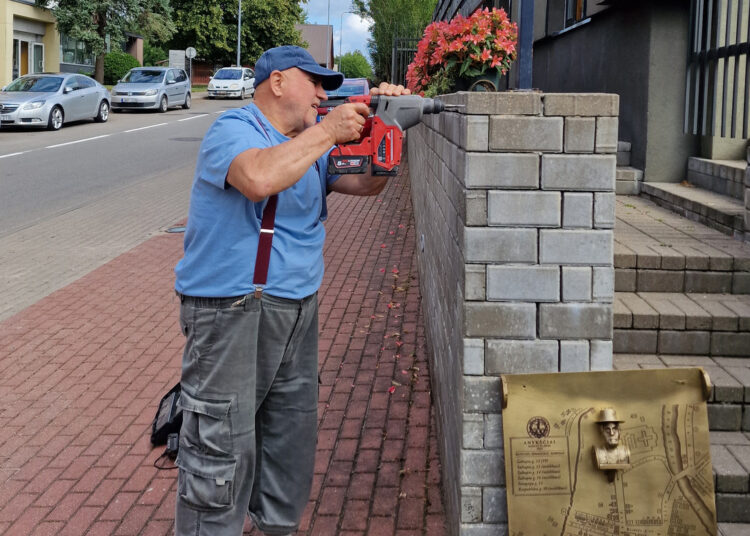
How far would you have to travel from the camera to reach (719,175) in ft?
20.9

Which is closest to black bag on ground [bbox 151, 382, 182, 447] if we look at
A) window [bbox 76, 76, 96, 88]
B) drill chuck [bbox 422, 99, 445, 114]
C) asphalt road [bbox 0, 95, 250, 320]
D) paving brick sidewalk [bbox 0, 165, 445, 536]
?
paving brick sidewalk [bbox 0, 165, 445, 536]

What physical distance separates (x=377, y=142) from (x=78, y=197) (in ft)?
38.1

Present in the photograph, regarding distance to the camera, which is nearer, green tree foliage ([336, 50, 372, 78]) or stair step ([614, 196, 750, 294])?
stair step ([614, 196, 750, 294])

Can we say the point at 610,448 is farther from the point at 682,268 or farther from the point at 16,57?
the point at 16,57

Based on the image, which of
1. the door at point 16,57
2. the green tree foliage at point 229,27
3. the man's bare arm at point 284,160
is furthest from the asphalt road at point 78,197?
the green tree foliage at point 229,27

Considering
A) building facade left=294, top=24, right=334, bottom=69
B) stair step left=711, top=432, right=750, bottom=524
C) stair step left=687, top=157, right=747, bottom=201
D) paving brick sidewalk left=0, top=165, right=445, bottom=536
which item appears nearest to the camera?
stair step left=711, top=432, right=750, bottom=524

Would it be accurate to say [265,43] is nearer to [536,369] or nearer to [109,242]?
[109,242]

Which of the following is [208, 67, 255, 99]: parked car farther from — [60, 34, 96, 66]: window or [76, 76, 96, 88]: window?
[76, 76, 96, 88]: window

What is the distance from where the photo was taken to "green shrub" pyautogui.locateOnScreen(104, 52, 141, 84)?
43344mm

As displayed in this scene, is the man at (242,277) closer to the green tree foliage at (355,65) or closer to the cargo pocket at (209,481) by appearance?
the cargo pocket at (209,481)

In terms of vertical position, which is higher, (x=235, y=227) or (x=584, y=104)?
(x=584, y=104)

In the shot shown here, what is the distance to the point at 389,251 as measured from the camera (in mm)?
9812

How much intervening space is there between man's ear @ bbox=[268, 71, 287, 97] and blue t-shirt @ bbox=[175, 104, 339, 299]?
9cm

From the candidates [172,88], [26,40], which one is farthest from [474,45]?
Answer: [26,40]
